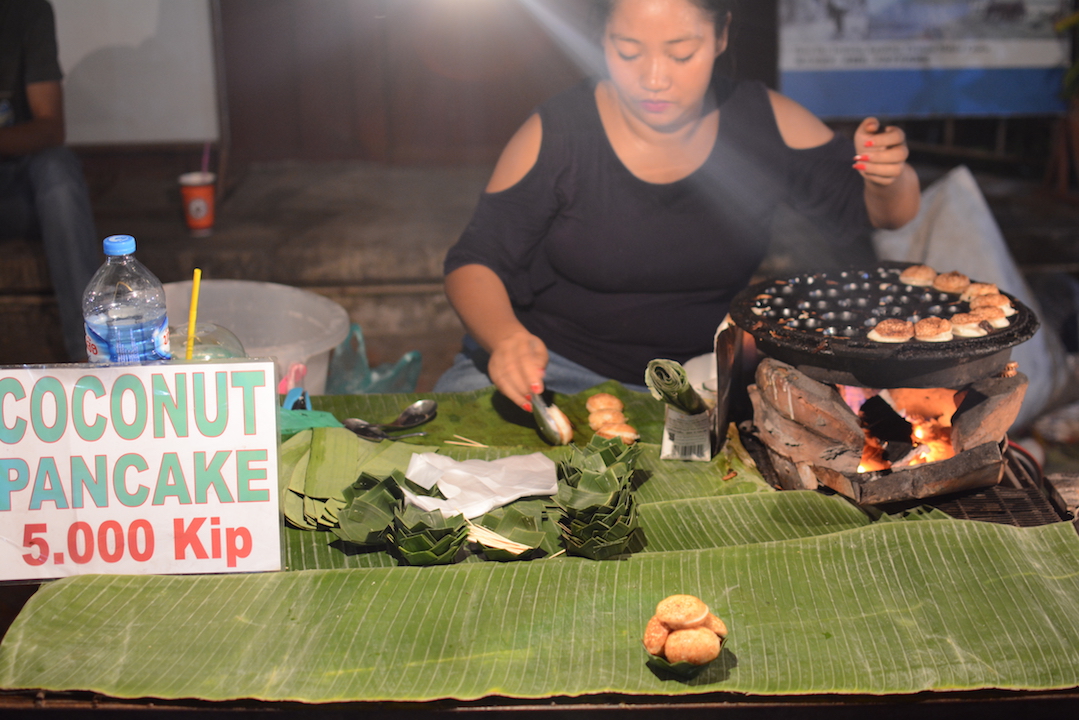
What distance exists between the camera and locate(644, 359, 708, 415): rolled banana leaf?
1679 millimetres

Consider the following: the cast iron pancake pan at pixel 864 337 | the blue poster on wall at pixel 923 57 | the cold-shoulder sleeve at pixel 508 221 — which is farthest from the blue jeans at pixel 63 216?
the blue poster on wall at pixel 923 57

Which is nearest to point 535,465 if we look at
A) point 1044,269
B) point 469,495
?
point 469,495

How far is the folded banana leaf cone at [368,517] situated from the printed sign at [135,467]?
0.40 ft

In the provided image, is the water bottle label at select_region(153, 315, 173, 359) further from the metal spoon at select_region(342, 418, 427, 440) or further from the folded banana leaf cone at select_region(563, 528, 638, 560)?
the folded banana leaf cone at select_region(563, 528, 638, 560)

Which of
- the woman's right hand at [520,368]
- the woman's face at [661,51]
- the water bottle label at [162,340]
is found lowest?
the woman's right hand at [520,368]

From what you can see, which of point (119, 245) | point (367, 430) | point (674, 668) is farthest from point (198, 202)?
point (674, 668)

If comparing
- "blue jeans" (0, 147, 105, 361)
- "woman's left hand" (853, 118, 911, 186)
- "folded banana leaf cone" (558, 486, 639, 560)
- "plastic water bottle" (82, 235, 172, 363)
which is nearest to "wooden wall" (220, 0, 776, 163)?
"blue jeans" (0, 147, 105, 361)

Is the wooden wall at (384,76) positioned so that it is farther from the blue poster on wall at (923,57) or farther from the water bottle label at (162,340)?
the water bottle label at (162,340)

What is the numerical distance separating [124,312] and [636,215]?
130 cm

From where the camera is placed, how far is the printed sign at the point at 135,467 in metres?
1.36

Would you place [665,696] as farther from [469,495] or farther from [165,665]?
[165,665]

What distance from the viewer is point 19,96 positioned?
11.7ft

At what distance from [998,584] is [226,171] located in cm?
487

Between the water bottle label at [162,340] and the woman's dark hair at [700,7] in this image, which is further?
the woman's dark hair at [700,7]
